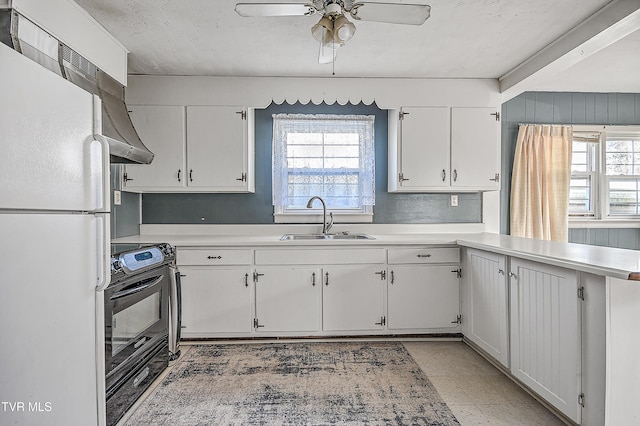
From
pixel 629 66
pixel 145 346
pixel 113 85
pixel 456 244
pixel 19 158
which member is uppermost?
pixel 629 66

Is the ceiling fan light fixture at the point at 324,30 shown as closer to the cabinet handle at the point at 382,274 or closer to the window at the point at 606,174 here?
the cabinet handle at the point at 382,274

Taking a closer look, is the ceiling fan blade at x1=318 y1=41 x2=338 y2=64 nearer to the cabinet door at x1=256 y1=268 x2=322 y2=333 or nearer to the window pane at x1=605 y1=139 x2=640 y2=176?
the cabinet door at x1=256 y1=268 x2=322 y2=333

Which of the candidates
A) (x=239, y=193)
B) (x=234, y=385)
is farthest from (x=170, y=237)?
(x=234, y=385)

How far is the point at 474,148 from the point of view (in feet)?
11.2

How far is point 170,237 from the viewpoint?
3.39m

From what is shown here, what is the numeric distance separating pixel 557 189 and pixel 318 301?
2.64m

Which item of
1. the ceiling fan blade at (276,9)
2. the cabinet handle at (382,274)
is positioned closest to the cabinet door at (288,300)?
the cabinet handle at (382,274)

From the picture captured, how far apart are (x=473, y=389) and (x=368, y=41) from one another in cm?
233

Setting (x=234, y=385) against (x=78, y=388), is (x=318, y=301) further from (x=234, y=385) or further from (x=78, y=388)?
(x=78, y=388)

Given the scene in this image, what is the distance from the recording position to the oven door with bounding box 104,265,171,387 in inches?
73.2

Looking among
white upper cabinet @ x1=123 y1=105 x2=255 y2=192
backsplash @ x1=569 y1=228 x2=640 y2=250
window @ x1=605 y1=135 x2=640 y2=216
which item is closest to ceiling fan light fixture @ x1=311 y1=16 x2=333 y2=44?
white upper cabinet @ x1=123 y1=105 x2=255 y2=192

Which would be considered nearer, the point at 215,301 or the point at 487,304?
the point at 487,304

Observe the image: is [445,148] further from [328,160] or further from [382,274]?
[382,274]

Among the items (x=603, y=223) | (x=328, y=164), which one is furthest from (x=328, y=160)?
(x=603, y=223)
